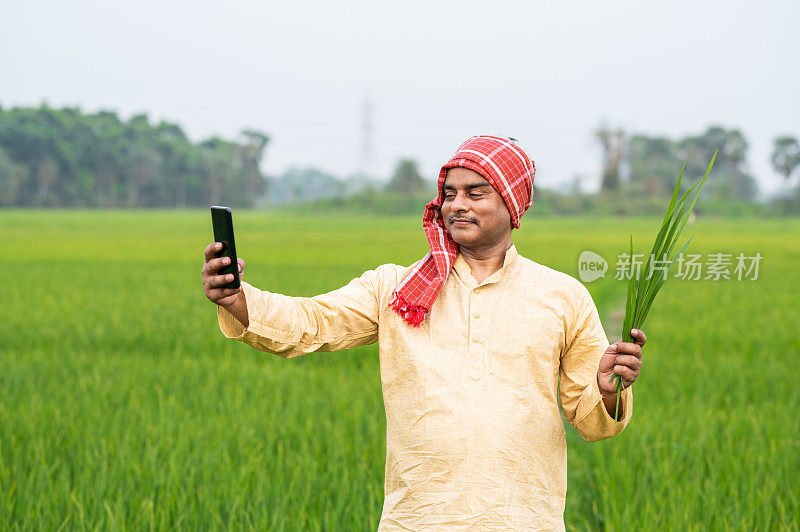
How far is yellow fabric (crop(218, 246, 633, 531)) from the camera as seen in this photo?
1429 millimetres

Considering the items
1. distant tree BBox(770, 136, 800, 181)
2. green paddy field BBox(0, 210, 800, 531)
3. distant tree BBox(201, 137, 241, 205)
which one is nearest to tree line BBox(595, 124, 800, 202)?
distant tree BBox(770, 136, 800, 181)

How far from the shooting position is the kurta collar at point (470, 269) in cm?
149

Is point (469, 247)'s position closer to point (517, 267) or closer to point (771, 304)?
point (517, 267)

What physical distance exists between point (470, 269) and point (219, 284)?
0.50 m

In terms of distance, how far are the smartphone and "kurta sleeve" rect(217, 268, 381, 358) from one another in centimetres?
7

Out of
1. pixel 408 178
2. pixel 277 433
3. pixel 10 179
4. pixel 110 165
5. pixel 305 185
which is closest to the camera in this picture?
pixel 277 433

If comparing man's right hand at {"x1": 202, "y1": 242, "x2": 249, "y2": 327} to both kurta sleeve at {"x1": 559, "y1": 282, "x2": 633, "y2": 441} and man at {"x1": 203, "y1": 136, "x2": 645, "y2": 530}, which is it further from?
kurta sleeve at {"x1": 559, "y1": 282, "x2": 633, "y2": 441}

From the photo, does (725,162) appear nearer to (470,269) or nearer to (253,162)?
(253,162)

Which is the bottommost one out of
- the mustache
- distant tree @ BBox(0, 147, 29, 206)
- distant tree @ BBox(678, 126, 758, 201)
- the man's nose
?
the mustache

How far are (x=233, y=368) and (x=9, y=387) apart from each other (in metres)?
1.35

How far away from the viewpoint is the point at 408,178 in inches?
2137

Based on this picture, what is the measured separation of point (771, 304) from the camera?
873cm

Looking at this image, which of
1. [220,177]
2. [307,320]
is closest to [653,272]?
[307,320]

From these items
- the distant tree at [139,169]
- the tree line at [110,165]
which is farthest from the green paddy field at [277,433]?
the distant tree at [139,169]
